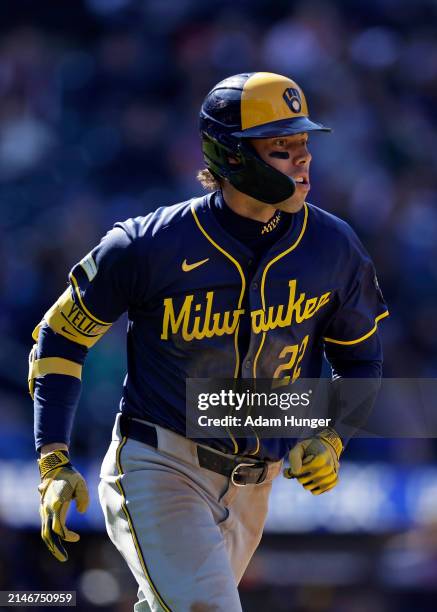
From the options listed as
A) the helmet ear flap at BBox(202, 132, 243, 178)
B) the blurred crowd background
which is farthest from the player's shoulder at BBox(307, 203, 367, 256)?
the blurred crowd background

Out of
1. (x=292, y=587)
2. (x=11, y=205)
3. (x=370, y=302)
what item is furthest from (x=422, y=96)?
(x=370, y=302)

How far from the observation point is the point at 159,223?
337 cm

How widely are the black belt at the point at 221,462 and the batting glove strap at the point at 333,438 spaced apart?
7.5 inches

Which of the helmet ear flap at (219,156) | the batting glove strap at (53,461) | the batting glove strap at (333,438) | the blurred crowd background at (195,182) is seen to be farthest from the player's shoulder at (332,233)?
the blurred crowd background at (195,182)

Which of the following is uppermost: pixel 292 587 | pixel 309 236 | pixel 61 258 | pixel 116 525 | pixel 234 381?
pixel 309 236

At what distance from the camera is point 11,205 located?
833 centimetres

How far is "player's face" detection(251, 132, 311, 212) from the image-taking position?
3.35 m

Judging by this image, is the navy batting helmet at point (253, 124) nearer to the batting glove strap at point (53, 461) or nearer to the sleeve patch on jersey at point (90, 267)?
the sleeve patch on jersey at point (90, 267)

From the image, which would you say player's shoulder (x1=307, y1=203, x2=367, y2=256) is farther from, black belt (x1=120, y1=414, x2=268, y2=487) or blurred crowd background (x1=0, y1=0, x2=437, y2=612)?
blurred crowd background (x1=0, y1=0, x2=437, y2=612)

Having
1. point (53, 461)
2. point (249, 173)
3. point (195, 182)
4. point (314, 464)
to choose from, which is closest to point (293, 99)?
point (249, 173)

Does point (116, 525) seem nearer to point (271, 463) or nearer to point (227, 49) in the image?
point (271, 463)

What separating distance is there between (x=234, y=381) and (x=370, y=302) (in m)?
0.49

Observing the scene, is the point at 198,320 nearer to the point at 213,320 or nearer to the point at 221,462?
the point at 213,320

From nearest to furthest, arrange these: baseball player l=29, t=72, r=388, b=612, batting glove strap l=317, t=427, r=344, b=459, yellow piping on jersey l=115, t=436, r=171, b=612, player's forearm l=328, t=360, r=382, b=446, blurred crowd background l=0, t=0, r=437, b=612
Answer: yellow piping on jersey l=115, t=436, r=171, b=612 → baseball player l=29, t=72, r=388, b=612 → batting glove strap l=317, t=427, r=344, b=459 → player's forearm l=328, t=360, r=382, b=446 → blurred crowd background l=0, t=0, r=437, b=612
